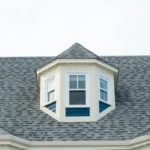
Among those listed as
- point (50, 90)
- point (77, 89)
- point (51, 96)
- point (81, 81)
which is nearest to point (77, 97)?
point (77, 89)

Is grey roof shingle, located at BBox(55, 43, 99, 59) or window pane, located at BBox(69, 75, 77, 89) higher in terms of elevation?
grey roof shingle, located at BBox(55, 43, 99, 59)

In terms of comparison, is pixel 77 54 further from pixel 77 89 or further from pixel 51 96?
pixel 51 96

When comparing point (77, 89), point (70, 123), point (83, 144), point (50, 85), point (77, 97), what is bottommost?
point (83, 144)

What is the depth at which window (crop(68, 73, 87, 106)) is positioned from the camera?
61.4 ft

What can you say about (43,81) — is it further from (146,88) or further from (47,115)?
(146,88)

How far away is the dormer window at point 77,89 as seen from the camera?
61.3 feet

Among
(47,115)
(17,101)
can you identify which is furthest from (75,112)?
(17,101)

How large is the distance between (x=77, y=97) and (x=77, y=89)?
0.81 ft

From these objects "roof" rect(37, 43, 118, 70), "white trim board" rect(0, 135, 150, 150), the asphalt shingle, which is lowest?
"white trim board" rect(0, 135, 150, 150)

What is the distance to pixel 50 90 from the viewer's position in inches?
759

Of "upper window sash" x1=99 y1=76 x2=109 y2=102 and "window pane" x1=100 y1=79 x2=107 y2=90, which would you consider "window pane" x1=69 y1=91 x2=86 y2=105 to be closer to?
"upper window sash" x1=99 y1=76 x2=109 y2=102

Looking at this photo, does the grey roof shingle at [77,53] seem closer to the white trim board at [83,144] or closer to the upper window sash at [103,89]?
the upper window sash at [103,89]

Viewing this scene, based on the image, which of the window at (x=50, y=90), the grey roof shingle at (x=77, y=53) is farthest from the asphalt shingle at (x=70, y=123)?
the grey roof shingle at (x=77, y=53)

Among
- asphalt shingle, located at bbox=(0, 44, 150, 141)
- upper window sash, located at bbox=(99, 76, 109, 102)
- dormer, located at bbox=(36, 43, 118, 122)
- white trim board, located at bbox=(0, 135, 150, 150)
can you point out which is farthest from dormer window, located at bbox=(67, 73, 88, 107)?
white trim board, located at bbox=(0, 135, 150, 150)
